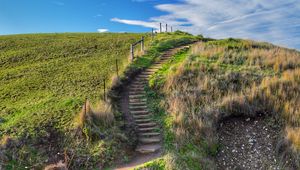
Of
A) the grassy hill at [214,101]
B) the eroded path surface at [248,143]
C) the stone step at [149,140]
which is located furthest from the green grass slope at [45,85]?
the eroded path surface at [248,143]

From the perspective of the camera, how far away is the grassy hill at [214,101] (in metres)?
16.2

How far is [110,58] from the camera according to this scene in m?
32.0

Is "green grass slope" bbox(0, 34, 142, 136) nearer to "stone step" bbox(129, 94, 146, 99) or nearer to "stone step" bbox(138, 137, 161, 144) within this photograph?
"stone step" bbox(129, 94, 146, 99)

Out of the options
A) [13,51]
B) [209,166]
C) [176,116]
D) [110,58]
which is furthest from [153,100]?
[13,51]

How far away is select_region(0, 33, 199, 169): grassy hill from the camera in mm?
15602

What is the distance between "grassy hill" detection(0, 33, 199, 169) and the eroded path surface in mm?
4900

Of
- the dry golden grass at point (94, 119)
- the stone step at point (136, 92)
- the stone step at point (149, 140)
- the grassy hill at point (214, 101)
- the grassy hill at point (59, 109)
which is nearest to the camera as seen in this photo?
the grassy hill at point (59, 109)

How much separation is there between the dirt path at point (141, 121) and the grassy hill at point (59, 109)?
31.0 inches

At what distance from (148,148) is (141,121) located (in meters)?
2.51

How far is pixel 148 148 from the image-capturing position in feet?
54.6

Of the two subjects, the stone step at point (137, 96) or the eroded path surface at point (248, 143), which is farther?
the stone step at point (137, 96)

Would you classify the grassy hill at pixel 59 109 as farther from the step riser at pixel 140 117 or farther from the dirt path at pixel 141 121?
the step riser at pixel 140 117

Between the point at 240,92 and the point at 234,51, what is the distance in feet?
35.6

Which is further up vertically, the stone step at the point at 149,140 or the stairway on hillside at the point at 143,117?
the stairway on hillside at the point at 143,117
